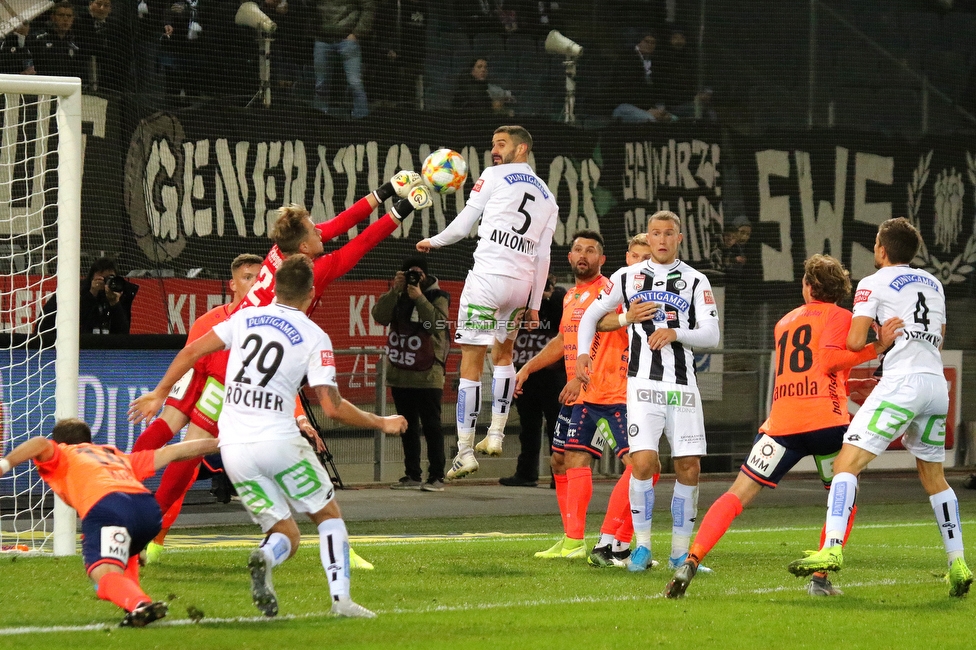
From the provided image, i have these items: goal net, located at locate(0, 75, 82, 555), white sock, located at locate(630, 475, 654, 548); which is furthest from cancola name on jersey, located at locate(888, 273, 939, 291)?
goal net, located at locate(0, 75, 82, 555)

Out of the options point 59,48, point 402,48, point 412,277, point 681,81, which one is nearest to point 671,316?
point 412,277

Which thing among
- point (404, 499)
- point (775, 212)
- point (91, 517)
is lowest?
point (404, 499)

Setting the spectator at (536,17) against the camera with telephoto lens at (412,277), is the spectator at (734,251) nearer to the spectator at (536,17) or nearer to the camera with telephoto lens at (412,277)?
the spectator at (536,17)

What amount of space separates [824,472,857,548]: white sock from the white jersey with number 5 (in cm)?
318

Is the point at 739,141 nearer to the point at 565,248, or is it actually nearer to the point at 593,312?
the point at 565,248

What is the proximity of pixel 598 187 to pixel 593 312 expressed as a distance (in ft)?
34.0

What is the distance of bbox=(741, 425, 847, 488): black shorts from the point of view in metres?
7.81

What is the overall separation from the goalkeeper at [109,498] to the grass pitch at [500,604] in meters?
0.21

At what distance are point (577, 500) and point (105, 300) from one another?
6268 millimetres

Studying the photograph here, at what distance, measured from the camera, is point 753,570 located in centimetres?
918

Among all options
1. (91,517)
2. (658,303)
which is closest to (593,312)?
(658,303)

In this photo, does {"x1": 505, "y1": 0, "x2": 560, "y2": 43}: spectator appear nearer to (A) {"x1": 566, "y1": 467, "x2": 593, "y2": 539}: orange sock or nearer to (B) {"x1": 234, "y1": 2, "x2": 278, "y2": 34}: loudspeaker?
(B) {"x1": 234, "y1": 2, "x2": 278, "y2": 34}: loudspeaker

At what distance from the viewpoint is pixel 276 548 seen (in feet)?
21.2

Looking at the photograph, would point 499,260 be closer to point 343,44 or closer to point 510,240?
point 510,240
